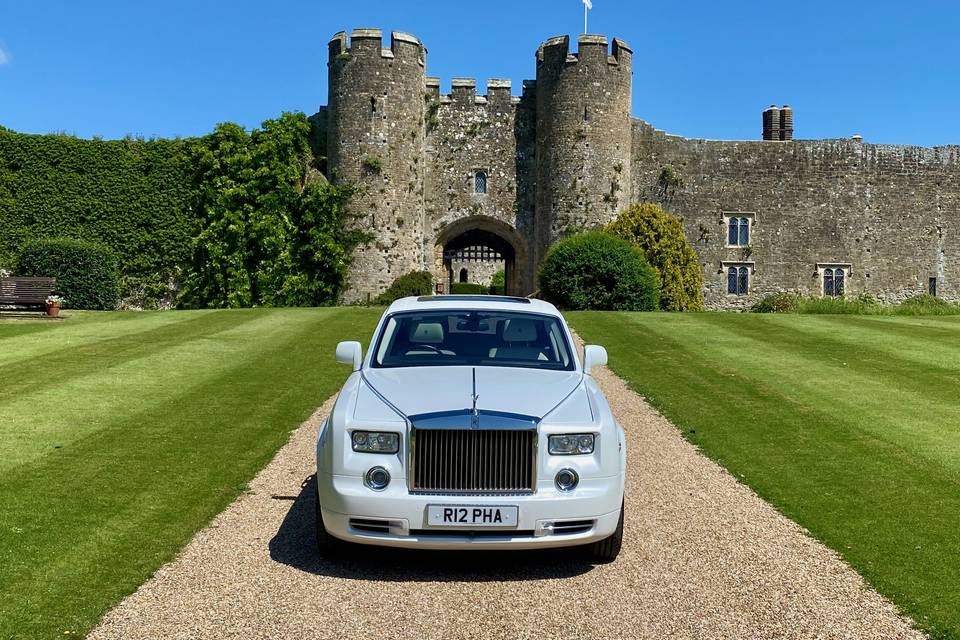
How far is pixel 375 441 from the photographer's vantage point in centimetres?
582

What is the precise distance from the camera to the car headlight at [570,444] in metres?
5.80

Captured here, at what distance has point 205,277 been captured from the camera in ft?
104

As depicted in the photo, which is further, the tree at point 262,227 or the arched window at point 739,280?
the arched window at point 739,280

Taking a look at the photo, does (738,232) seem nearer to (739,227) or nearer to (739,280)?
(739,227)

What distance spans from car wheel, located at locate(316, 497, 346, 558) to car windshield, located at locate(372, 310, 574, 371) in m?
1.48

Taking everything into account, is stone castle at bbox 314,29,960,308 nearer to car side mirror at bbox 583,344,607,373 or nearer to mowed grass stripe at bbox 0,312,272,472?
mowed grass stripe at bbox 0,312,272,472

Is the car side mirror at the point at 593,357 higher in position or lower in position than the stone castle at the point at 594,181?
lower

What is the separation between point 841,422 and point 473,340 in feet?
20.1

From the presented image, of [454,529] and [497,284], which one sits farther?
[497,284]

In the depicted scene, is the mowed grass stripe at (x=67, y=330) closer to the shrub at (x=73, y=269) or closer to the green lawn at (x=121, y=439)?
the green lawn at (x=121, y=439)

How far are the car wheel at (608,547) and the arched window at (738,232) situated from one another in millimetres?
33104

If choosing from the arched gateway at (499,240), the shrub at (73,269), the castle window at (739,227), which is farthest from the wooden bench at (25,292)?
the castle window at (739,227)

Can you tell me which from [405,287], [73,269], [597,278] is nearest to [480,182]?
[405,287]

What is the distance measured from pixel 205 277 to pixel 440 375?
1062 inches
